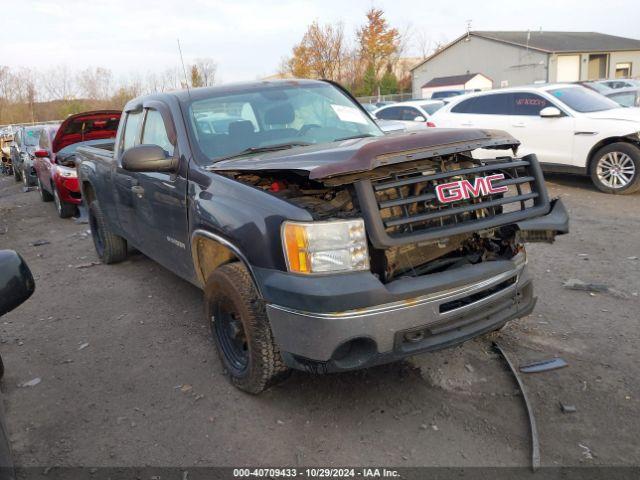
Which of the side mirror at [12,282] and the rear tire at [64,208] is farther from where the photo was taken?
the rear tire at [64,208]

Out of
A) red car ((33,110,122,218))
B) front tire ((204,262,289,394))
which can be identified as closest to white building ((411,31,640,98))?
red car ((33,110,122,218))

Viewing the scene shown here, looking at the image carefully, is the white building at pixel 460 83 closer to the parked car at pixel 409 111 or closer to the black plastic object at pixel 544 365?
the parked car at pixel 409 111

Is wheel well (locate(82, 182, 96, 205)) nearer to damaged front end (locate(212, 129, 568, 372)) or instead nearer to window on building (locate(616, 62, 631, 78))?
damaged front end (locate(212, 129, 568, 372))

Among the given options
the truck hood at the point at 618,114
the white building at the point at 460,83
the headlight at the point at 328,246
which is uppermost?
the white building at the point at 460,83

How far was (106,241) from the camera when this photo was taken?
6.53 metres

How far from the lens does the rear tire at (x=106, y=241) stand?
21.2 ft

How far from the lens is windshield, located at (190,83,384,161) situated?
12.9ft

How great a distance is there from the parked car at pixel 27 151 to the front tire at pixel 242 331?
42.3 feet

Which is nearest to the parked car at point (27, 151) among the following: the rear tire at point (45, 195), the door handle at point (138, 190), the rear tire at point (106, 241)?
the rear tire at point (45, 195)

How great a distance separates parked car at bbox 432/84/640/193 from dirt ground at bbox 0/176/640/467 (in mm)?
4046

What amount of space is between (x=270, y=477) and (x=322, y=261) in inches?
42.8

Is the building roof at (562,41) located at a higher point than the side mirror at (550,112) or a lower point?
higher

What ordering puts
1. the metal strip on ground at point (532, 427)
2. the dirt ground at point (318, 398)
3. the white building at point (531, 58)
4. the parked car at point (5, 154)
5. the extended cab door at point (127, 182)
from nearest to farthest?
1. the metal strip on ground at point (532, 427)
2. the dirt ground at point (318, 398)
3. the extended cab door at point (127, 182)
4. the parked car at point (5, 154)
5. the white building at point (531, 58)

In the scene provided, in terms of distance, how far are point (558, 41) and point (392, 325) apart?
5187 cm
